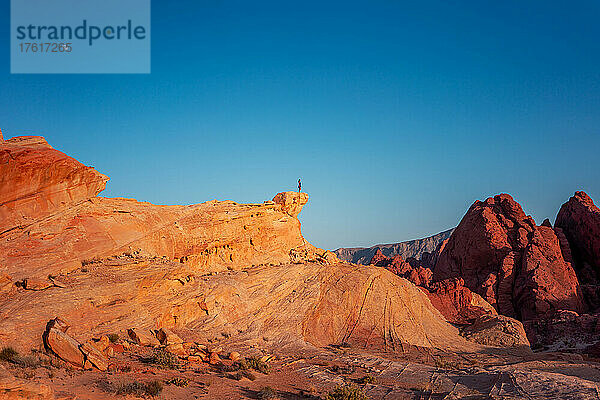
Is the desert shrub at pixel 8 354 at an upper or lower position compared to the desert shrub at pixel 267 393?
upper

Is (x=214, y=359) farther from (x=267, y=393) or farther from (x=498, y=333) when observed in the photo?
(x=498, y=333)

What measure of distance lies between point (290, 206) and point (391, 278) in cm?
998

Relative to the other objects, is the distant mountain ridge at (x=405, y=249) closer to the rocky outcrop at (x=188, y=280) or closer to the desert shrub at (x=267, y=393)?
the rocky outcrop at (x=188, y=280)

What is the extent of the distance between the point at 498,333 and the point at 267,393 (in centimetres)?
2519

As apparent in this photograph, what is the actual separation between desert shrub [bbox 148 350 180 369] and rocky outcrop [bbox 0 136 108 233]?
9.55 metres

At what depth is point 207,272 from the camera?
26.8 m

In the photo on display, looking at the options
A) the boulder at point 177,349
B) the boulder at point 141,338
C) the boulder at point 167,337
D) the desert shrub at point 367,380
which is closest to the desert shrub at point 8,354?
the boulder at point 141,338

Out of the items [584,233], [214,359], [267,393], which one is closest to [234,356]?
[214,359]

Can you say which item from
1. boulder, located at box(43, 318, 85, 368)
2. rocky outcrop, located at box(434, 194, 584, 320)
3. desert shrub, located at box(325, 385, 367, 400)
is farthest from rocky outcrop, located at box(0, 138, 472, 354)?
rocky outcrop, located at box(434, 194, 584, 320)

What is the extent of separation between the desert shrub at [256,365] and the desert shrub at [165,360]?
2637 mm

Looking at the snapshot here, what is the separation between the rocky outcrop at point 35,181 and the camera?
769 inches

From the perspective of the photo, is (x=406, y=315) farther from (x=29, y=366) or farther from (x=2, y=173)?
(x=2, y=173)

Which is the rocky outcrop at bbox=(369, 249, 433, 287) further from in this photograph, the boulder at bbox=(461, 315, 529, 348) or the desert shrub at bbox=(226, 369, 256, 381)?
the desert shrub at bbox=(226, 369, 256, 381)

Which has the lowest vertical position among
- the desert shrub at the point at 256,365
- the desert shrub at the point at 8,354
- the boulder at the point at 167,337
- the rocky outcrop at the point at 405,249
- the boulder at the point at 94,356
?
the rocky outcrop at the point at 405,249
